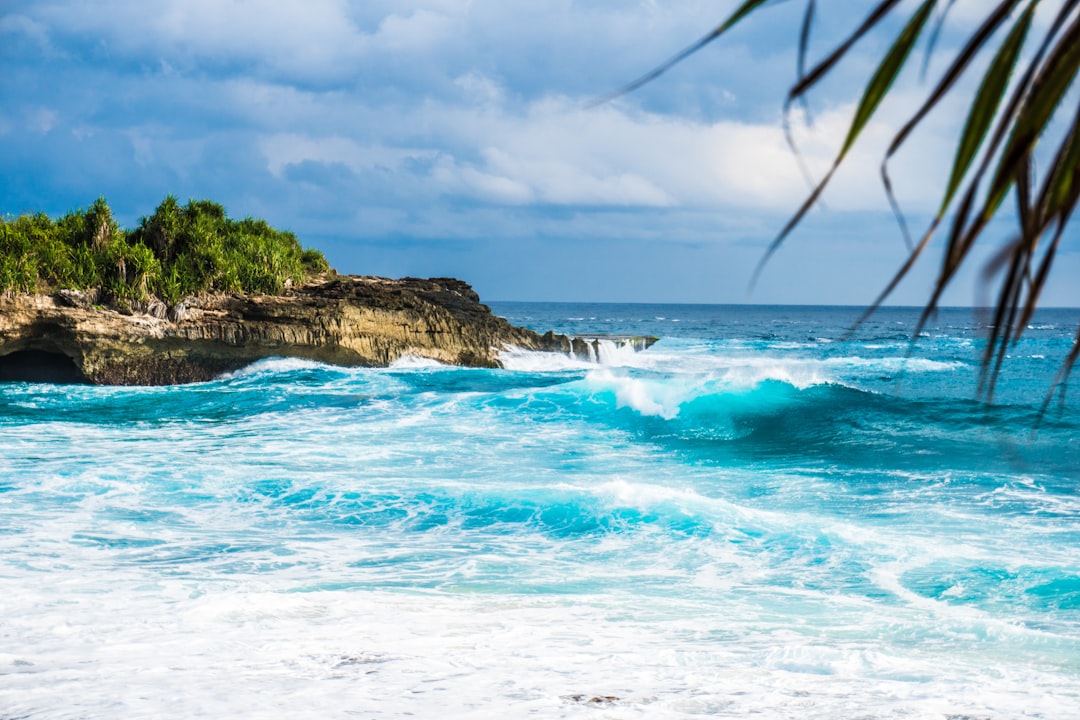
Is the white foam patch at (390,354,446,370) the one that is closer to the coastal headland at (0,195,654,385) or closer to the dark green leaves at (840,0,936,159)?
the coastal headland at (0,195,654,385)

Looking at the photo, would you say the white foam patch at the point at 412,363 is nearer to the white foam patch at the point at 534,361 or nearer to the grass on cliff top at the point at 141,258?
the white foam patch at the point at 534,361

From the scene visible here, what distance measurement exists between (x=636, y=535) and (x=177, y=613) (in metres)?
4.43

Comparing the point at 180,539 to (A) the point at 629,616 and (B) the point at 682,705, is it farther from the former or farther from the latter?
(B) the point at 682,705

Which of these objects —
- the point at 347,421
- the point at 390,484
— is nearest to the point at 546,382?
the point at 347,421

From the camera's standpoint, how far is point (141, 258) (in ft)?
75.7

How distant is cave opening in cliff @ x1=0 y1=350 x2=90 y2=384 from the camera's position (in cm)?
2325

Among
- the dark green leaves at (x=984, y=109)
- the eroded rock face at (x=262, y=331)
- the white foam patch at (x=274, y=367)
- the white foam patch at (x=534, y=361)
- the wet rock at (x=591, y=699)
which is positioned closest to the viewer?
the dark green leaves at (x=984, y=109)

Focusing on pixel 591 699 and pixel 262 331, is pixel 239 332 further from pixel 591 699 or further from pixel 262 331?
pixel 591 699

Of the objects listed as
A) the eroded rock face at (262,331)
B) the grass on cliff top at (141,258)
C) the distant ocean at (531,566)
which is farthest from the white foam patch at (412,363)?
the distant ocean at (531,566)

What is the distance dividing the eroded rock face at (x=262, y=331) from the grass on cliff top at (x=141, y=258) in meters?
0.60

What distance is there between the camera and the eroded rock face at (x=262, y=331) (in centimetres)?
2136

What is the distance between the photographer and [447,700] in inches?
172

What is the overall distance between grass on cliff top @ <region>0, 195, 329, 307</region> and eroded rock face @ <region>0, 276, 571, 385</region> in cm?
60

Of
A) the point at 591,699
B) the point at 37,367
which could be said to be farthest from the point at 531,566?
the point at 37,367
